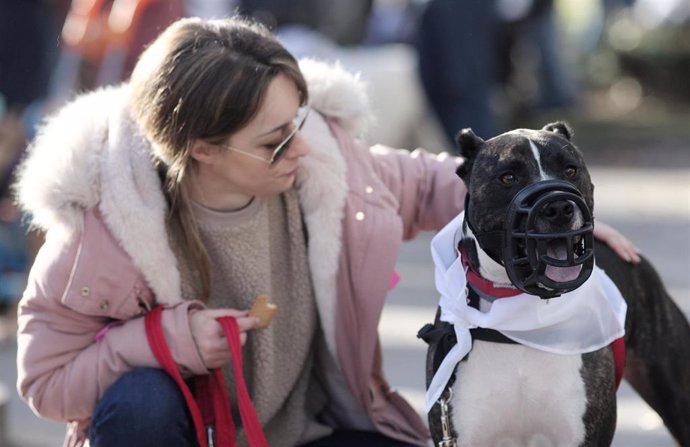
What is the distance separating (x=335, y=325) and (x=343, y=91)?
698 millimetres

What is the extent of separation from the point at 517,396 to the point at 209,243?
3.26ft

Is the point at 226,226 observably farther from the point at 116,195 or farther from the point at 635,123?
the point at 635,123

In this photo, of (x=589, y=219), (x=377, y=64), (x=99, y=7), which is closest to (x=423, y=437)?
(x=589, y=219)

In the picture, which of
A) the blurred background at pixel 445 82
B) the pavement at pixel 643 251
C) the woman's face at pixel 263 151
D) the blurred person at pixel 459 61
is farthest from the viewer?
the blurred person at pixel 459 61

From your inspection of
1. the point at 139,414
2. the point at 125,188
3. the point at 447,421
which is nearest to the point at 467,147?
the point at 447,421

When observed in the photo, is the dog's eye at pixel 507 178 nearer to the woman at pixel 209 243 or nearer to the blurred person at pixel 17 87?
the woman at pixel 209 243

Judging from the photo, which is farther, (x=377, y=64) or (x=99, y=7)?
(x=377, y=64)

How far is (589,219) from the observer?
2.82m

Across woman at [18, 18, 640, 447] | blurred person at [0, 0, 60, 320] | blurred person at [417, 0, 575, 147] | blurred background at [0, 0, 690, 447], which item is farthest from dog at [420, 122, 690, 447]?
blurred person at [417, 0, 575, 147]

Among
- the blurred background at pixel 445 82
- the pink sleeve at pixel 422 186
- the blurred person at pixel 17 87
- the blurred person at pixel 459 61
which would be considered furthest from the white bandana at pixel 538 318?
the blurred person at pixel 459 61

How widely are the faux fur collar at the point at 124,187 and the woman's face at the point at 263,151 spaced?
131mm

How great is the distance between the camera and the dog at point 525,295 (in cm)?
280

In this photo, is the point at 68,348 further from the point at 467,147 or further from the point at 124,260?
the point at 467,147

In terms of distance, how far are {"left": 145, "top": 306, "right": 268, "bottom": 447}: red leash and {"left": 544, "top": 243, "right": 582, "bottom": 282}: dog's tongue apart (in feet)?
3.02
